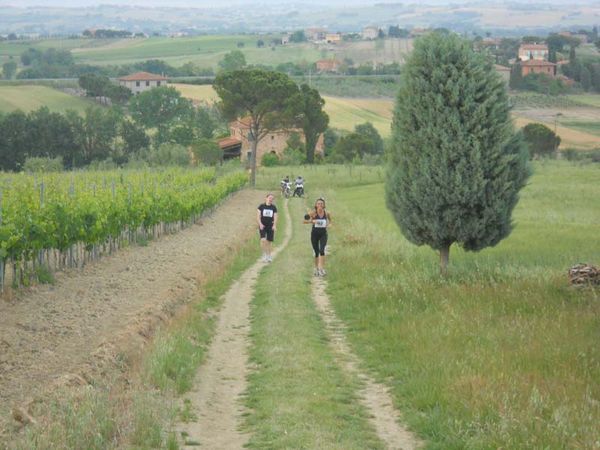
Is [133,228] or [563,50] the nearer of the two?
[133,228]

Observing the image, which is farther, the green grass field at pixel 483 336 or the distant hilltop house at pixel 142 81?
the distant hilltop house at pixel 142 81

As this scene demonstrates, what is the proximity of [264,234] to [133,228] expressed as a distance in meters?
4.45

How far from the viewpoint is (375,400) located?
11242 mm

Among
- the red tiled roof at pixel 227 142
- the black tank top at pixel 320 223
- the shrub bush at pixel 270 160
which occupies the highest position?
the black tank top at pixel 320 223

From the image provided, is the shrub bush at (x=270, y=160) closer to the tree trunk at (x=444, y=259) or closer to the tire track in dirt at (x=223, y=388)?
the tree trunk at (x=444, y=259)

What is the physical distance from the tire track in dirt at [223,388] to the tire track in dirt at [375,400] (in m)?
1.31

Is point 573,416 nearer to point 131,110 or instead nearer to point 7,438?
point 7,438

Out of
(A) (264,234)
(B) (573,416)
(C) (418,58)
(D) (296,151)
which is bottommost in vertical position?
(D) (296,151)

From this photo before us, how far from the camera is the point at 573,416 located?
→ 944 centimetres

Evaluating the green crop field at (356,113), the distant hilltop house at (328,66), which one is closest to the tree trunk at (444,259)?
the green crop field at (356,113)

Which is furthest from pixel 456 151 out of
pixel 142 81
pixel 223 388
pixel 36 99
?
pixel 142 81

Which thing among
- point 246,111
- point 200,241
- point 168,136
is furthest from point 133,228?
point 168,136

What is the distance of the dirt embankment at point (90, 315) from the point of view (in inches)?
468

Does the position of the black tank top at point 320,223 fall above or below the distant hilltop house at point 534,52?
below
